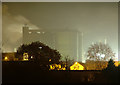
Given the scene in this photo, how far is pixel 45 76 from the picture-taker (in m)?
2.61

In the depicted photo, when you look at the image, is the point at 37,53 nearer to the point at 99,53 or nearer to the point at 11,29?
the point at 11,29

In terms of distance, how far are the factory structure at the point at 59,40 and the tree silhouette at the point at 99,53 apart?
17.8 inches

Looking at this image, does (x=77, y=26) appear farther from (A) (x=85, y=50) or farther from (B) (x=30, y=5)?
(B) (x=30, y=5)

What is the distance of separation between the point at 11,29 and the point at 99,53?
3.09 meters

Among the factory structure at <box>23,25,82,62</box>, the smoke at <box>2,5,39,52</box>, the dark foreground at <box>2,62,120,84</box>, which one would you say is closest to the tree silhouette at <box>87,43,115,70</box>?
the factory structure at <box>23,25,82,62</box>

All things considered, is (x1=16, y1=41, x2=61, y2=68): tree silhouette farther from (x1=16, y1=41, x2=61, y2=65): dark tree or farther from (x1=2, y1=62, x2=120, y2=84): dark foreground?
(x1=2, y1=62, x2=120, y2=84): dark foreground

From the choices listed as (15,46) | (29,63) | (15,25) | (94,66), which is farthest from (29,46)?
(94,66)

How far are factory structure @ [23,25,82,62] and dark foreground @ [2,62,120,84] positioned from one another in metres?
2.02

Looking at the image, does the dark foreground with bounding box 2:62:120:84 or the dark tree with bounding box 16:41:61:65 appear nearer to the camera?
the dark foreground with bounding box 2:62:120:84

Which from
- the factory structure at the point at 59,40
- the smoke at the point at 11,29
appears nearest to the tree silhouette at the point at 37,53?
the smoke at the point at 11,29

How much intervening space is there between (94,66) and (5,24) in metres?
3.21

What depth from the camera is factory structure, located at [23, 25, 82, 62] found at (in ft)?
16.2

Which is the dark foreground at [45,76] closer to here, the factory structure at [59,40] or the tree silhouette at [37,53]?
the tree silhouette at [37,53]

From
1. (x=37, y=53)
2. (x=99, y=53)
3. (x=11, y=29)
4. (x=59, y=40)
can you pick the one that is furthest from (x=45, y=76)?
(x=59, y=40)
